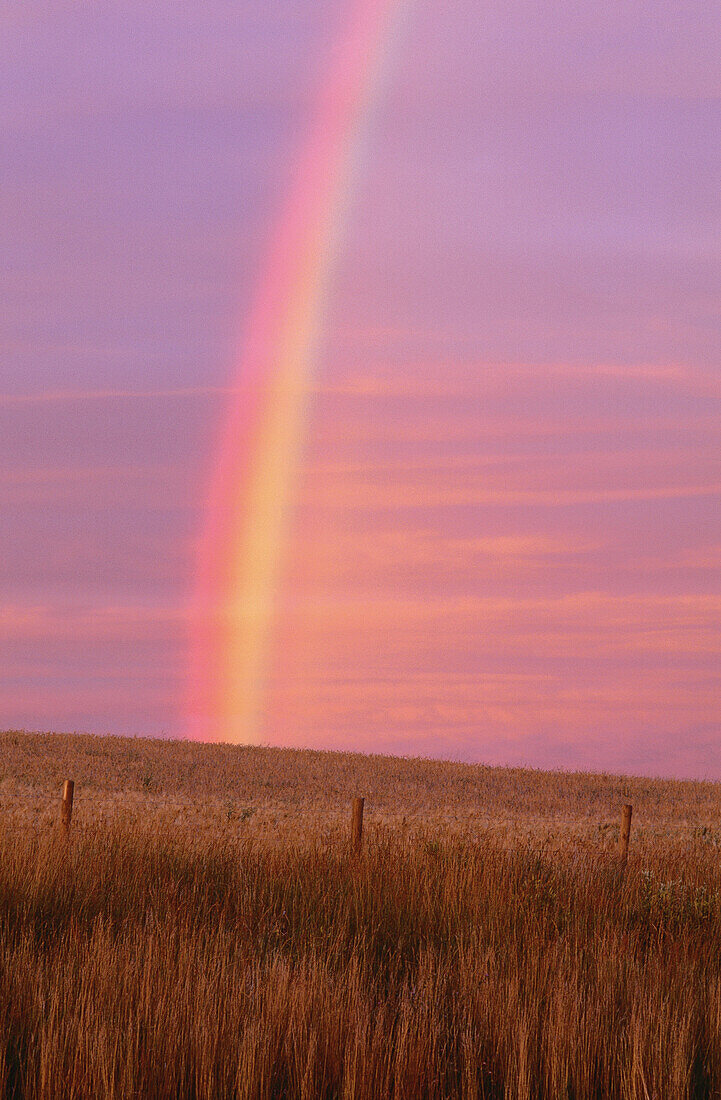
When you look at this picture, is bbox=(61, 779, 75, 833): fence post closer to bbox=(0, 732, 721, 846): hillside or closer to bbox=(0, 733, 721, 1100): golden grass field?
bbox=(0, 733, 721, 1100): golden grass field

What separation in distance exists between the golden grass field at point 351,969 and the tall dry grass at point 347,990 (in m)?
0.02

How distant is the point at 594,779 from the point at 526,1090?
4445cm

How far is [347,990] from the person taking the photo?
593 cm

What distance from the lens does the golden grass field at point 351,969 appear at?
4875 millimetres

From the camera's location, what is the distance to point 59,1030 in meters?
4.76

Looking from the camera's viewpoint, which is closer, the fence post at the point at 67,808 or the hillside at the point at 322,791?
the fence post at the point at 67,808

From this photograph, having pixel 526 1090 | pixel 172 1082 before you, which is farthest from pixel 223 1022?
pixel 526 1090

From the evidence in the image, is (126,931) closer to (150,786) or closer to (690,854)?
(690,854)

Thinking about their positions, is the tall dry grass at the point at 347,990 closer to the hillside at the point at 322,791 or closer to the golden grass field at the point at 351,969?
the golden grass field at the point at 351,969

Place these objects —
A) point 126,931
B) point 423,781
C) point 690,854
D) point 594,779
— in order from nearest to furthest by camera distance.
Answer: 1. point 126,931
2. point 690,854
3. point 423,781
4. point 594,779

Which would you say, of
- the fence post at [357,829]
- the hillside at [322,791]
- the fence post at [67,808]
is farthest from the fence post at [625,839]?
the fence post at [67,808]

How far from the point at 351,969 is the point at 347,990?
0.21 m

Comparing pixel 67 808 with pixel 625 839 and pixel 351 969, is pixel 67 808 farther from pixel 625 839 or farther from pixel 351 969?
pixel 351 969

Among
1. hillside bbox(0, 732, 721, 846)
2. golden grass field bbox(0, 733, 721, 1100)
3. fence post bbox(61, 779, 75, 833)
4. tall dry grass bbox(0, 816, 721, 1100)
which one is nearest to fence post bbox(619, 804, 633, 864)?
golden grass field bbox(0, 733, 721, 1100)
